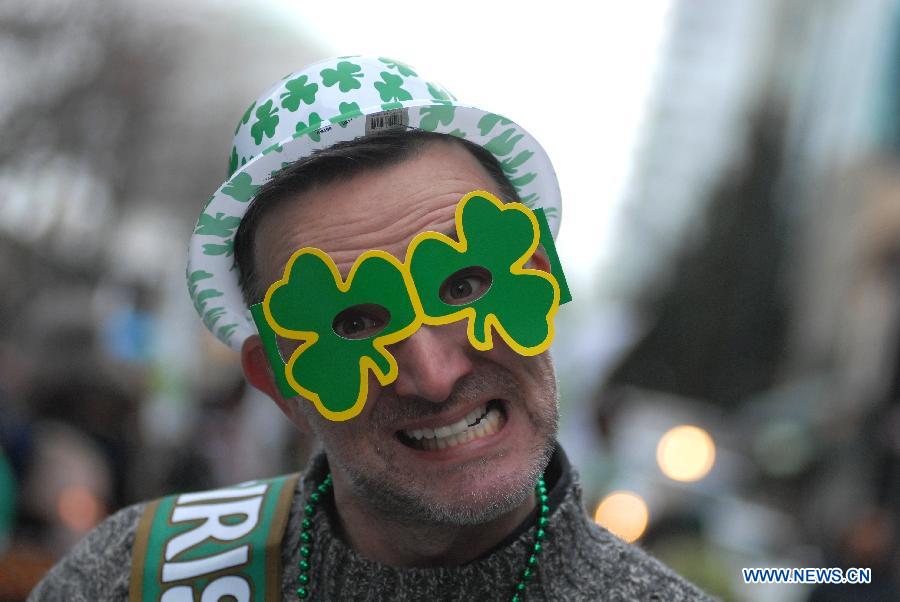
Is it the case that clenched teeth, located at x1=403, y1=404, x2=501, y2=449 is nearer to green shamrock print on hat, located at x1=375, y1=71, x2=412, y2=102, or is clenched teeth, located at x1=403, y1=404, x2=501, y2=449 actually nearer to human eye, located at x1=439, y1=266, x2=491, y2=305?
human eye, located at x1=439, y1=266, x2=491, y2=305

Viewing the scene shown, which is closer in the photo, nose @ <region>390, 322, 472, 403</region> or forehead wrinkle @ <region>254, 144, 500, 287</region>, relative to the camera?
nose @ <region>390, 322, 472, 403</region>

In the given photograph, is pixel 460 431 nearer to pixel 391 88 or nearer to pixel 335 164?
pixel 335 164

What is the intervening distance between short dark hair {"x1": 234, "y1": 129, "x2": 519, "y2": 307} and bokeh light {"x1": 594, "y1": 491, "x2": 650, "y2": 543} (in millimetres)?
3765

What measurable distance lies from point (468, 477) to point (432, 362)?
247 millimetres

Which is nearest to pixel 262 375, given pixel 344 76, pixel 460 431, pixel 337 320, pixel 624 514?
pixel 337 320

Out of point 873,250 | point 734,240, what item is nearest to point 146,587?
point 873,250

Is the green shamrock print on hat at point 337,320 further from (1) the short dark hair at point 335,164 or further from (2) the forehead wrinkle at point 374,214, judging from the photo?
(1) the short dark hair at point 335,164

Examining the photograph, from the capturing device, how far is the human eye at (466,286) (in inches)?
86.4

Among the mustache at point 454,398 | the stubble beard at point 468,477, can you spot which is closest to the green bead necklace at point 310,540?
the stubble beard at point 468,477

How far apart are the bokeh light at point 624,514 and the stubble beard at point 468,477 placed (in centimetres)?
369

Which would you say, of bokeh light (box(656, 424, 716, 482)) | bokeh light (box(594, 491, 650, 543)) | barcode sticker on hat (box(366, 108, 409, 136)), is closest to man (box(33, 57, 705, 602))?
barcode sticker on hat (box(366, 108, 409, 136))

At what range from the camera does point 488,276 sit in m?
2.23

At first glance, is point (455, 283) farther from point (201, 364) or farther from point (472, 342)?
point (201, 364)

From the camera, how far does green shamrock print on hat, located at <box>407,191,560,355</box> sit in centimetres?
210
